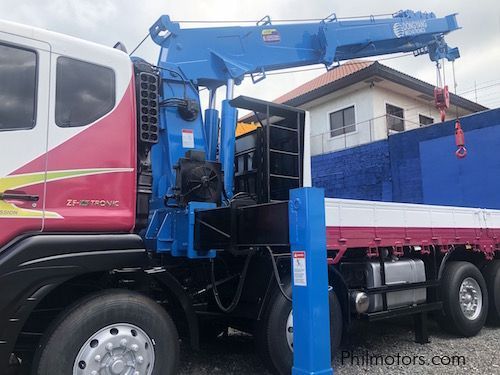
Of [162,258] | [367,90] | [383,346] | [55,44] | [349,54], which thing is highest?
[367,90]

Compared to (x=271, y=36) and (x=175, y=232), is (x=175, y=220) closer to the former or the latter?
(x=175, y=232)

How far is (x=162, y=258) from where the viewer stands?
4.79 metres

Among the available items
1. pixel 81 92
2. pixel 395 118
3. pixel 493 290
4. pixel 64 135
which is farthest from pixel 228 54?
pixel 395 118

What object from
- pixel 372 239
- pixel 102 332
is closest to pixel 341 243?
pixel 372 239

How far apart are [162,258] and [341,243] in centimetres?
182

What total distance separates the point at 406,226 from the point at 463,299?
68.9 inches

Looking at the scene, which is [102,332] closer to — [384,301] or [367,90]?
[384,301]

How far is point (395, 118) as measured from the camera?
19859 millimetres

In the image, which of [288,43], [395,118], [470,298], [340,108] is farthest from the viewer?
[340,108]

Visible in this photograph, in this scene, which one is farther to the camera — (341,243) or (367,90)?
(367,90)

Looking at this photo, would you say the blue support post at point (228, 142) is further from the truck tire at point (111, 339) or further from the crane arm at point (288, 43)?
the truck tire at point (111, 339)

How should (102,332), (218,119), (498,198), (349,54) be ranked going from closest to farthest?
(102,332) < (218,119) < (349,54) < (498,198)

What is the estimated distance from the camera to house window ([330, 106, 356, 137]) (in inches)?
798

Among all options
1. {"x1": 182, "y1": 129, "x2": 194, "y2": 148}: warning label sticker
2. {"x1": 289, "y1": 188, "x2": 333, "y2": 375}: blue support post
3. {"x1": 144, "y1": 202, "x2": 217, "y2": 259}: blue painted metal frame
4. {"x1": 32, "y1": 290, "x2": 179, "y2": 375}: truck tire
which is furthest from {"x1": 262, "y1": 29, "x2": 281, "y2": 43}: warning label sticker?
{"x1": 32, "y1": 290, "x2": 179, "y2": 375}: truck tire
